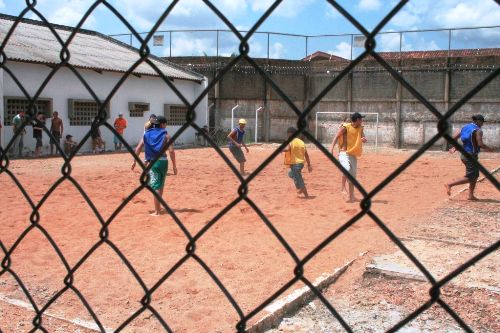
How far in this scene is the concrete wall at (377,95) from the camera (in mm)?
20453

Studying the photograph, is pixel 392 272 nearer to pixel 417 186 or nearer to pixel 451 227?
pixel 451 227

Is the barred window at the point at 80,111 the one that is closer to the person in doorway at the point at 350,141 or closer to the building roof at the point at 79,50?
the building roof at the point at 79,50

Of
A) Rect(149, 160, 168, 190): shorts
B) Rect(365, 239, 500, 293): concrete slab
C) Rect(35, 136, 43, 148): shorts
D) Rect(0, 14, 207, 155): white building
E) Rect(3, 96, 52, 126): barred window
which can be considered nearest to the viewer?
Rect(365, 239, 500, 293): concrete slab

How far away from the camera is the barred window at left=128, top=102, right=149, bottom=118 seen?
2102cm

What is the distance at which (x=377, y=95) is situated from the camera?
22.3m

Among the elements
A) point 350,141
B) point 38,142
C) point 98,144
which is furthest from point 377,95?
point 350,141

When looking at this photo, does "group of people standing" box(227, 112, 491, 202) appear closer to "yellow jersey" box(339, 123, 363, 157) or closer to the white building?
"yellow jersey" box(339, 123, 363, 157)

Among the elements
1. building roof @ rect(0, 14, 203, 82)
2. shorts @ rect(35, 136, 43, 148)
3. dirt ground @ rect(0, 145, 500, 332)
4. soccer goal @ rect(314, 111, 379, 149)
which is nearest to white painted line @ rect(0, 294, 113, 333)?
dirt ground @ rect(0, 145, 500, 332)

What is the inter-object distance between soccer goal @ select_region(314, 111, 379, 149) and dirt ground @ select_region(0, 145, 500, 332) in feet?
30.3

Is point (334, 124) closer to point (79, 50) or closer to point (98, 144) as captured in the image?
point (98, 144)

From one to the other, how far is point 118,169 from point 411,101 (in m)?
12.3

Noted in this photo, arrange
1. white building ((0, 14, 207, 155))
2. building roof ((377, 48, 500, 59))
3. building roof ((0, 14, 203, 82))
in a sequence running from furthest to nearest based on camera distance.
Answer: 1. building roof ((377, 48, 500, 59))
2. building roof ((0, 14, 203, 82))
3. white building ((0, 14, 207, 155))

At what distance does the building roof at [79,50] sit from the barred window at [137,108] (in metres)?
1.33

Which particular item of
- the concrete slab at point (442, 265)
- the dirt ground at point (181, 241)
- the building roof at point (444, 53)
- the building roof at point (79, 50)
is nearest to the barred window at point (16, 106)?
the building roof at point (79, 50)
